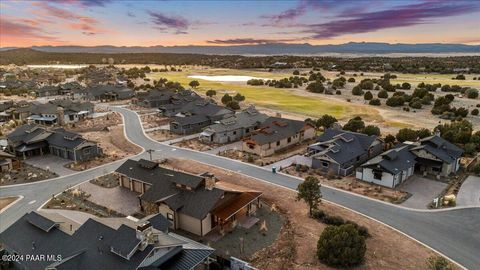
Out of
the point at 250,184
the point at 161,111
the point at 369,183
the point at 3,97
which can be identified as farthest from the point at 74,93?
the point at 369,183

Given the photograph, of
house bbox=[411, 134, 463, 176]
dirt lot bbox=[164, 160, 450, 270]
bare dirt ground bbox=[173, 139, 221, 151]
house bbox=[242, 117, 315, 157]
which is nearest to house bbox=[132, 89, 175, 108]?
bare dirt ground bbox=[173, 139, 221, 151]

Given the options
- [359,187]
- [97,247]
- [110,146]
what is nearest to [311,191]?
[359,187]

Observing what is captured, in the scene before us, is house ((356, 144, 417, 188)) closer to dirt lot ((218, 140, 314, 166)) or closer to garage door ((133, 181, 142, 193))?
dirt lot ((218, 140, 314, 166))

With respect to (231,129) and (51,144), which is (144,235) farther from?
(231,129)

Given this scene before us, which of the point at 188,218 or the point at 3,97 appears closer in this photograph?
the point at 188,218

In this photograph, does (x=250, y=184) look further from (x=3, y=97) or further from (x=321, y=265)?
(x=3, y=97)

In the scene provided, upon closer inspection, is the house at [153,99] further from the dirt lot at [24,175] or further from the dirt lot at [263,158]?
the dirt lot at [24,175]
